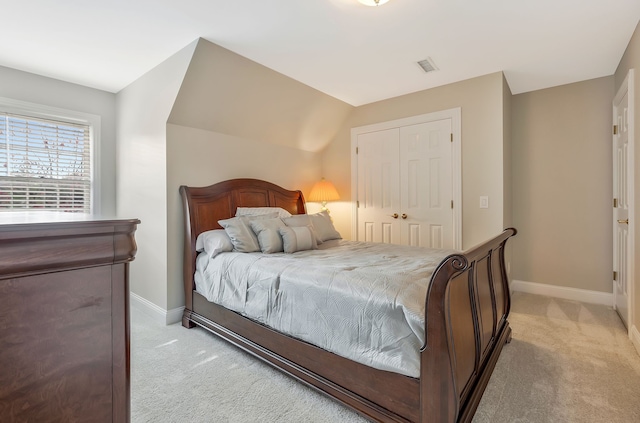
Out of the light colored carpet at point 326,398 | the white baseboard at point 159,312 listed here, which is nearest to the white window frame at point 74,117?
the white baseboard at point 159,312

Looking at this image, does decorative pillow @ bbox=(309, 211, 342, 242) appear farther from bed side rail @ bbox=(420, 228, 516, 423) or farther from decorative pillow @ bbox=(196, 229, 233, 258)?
bed side rail @ bbox=(420, 228, 516, 423)

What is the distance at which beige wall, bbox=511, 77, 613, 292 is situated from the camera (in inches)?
135

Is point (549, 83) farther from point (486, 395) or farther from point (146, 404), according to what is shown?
point (146, 404)

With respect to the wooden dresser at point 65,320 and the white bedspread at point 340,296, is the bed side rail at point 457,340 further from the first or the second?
the wooden dresser at point 65,320

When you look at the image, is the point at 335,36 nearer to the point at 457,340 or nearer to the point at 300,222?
the point at 300,222

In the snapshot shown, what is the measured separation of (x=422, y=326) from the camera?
139cm

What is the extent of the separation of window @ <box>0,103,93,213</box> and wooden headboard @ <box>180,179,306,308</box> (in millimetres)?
A: 1532

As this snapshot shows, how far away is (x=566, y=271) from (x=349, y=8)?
371 cm

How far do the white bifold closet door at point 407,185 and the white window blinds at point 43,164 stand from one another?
338 centimetres

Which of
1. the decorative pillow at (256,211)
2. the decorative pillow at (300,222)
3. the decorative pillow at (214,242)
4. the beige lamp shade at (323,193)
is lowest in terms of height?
the decorative pillow at (214,242)

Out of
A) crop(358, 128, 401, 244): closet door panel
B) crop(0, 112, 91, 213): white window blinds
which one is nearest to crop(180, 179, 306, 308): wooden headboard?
crop(358, 128, 401, 244): closet door panel

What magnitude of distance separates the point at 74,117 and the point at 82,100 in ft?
0.75

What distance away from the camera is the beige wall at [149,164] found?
2.93 m

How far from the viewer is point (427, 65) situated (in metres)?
3.10
